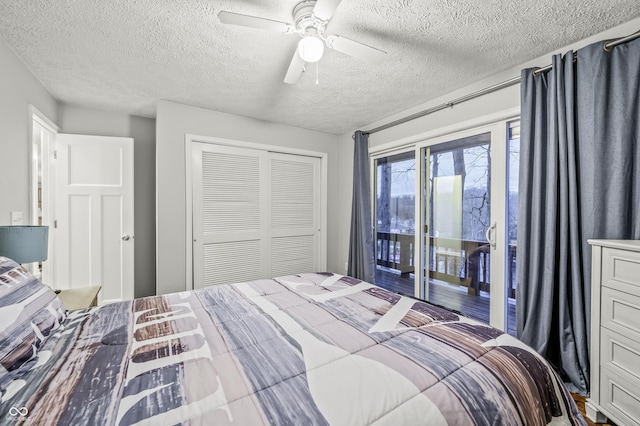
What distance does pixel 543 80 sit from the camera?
6.63 feet

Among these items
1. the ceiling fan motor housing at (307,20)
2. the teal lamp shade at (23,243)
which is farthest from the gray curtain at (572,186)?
the teal lamp shade at (23,243)

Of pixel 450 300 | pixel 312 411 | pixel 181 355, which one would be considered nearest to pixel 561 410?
pixel 312 411

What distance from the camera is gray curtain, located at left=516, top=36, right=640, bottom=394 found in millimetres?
1671

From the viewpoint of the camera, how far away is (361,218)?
12.1 ft

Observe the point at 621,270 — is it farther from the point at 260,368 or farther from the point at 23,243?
the point at 23,243

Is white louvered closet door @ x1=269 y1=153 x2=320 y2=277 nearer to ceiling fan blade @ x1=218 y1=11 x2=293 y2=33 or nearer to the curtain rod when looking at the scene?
the curtain rod

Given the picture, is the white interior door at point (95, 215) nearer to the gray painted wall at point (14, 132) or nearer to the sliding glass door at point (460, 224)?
the gray painted wall at point (14, 132)

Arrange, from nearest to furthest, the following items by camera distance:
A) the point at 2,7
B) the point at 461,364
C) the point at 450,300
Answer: the point at 461,364 < the point at 2,7 < the point at 450,300

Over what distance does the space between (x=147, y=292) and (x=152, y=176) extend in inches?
57.6

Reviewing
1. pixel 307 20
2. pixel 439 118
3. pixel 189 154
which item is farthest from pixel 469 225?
pixel 189 154

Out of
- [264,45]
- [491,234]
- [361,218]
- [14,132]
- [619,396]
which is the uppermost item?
[264,45]

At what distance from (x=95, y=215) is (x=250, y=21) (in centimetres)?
282

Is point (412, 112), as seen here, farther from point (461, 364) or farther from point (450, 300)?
point (461, 364)

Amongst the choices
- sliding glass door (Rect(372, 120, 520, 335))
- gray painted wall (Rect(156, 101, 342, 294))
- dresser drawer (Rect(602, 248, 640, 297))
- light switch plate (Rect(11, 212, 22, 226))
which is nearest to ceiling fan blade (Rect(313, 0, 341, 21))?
sliding glass door (Rect(372, 120, 520, 335))
